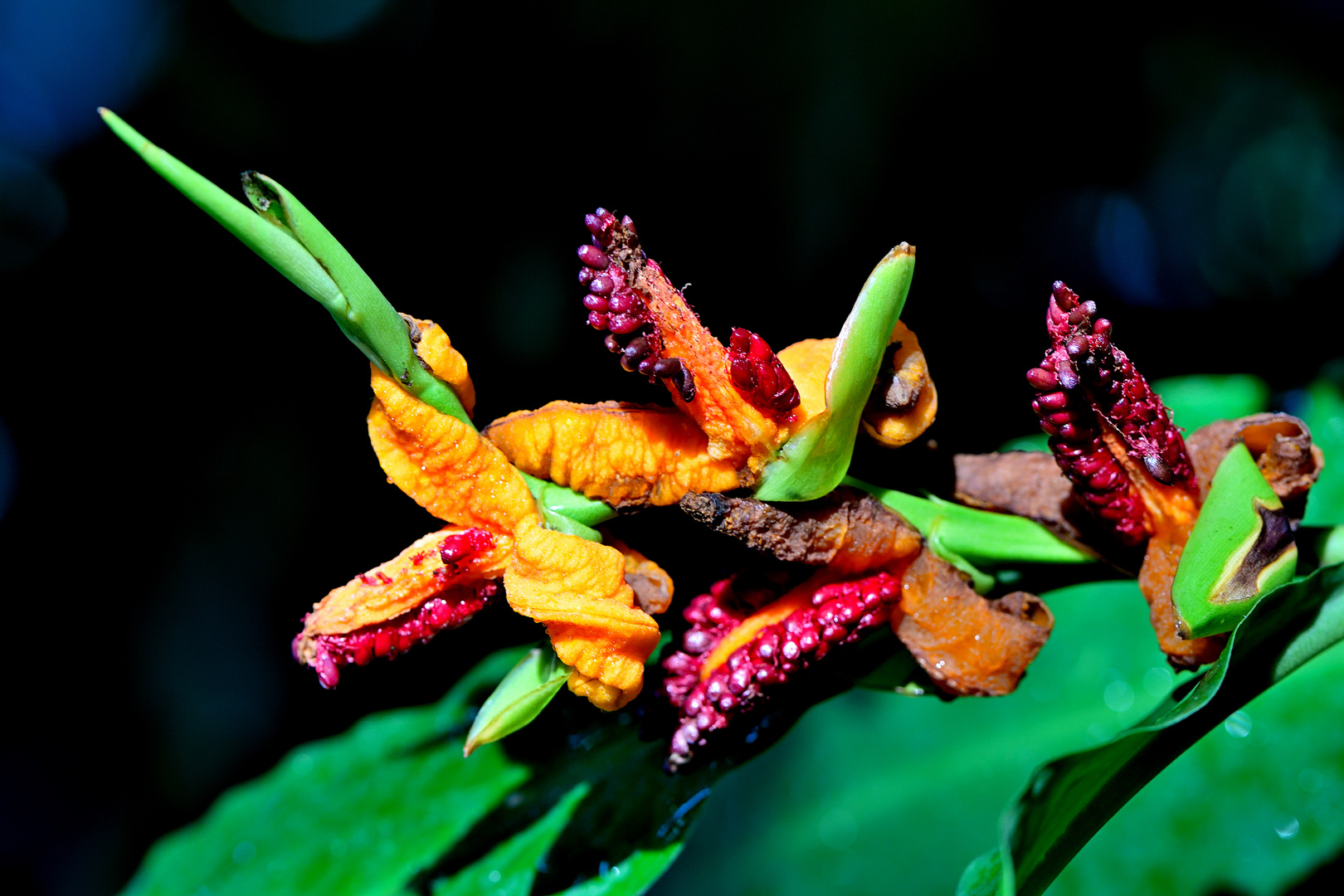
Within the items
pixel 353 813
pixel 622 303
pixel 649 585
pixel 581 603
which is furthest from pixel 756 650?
pixel 353 813

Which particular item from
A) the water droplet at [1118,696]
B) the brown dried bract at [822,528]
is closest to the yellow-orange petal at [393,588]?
the brown dried bract at [822,528]

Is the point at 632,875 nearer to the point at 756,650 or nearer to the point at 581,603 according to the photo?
the point at 756,650

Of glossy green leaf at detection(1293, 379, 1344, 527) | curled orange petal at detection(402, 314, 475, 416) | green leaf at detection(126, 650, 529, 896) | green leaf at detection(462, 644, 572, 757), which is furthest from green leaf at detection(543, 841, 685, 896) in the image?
glossy green leaf at detection(1293, 379, 1344, 527)

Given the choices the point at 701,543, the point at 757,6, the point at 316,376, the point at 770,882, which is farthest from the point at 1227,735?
the point at 316,376

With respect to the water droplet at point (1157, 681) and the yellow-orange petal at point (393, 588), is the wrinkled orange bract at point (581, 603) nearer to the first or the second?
the yellow-orange petal at point (393, 588)

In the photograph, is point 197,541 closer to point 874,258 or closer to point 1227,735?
point 874,258
